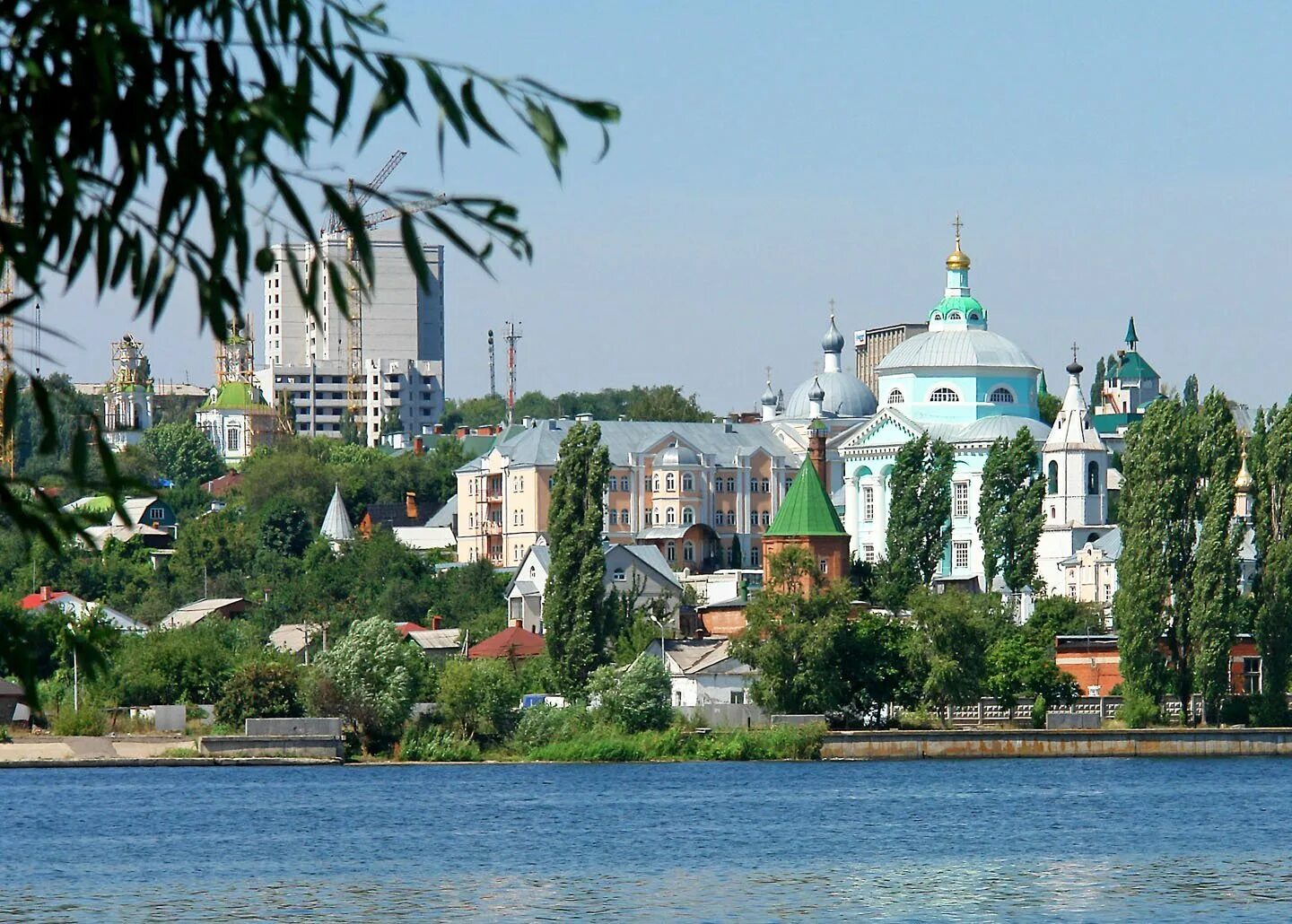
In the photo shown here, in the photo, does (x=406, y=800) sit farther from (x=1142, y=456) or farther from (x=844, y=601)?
(x=1142, y=456)

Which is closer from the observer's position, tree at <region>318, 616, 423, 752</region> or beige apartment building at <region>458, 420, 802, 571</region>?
tree at <region>318, 616, 423, 752</region>

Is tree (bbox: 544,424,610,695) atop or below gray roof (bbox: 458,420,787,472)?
below

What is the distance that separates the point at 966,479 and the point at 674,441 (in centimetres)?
1918

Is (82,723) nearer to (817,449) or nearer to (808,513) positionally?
(808,513)

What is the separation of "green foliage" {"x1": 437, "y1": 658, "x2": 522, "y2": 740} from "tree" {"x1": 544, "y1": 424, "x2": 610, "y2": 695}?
4.66 m

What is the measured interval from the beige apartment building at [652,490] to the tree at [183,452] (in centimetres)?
4704

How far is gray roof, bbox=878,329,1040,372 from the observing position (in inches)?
3834

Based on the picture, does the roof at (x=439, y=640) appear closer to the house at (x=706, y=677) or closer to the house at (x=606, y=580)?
the house at (x=606, y=580)

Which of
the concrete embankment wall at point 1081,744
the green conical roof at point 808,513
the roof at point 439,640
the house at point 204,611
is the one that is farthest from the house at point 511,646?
the concrete embankment wall at point 1081,744

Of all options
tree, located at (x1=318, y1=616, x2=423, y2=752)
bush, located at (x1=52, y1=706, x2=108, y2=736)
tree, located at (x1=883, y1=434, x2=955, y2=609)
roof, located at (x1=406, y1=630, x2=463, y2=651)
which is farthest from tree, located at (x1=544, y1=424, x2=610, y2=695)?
tree, located at (x1=883, y1=434, x2=955, y2=609)

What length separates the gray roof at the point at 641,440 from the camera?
109 m

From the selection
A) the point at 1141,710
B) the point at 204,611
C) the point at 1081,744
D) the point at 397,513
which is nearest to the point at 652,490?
the point at 204,611

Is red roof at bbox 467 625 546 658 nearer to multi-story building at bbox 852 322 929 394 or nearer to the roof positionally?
the roof

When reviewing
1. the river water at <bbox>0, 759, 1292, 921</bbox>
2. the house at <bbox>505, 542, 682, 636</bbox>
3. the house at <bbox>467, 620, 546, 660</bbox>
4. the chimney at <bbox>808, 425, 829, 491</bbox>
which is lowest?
the river water at <bbox>0, 759, 1292, 921</bbox>
